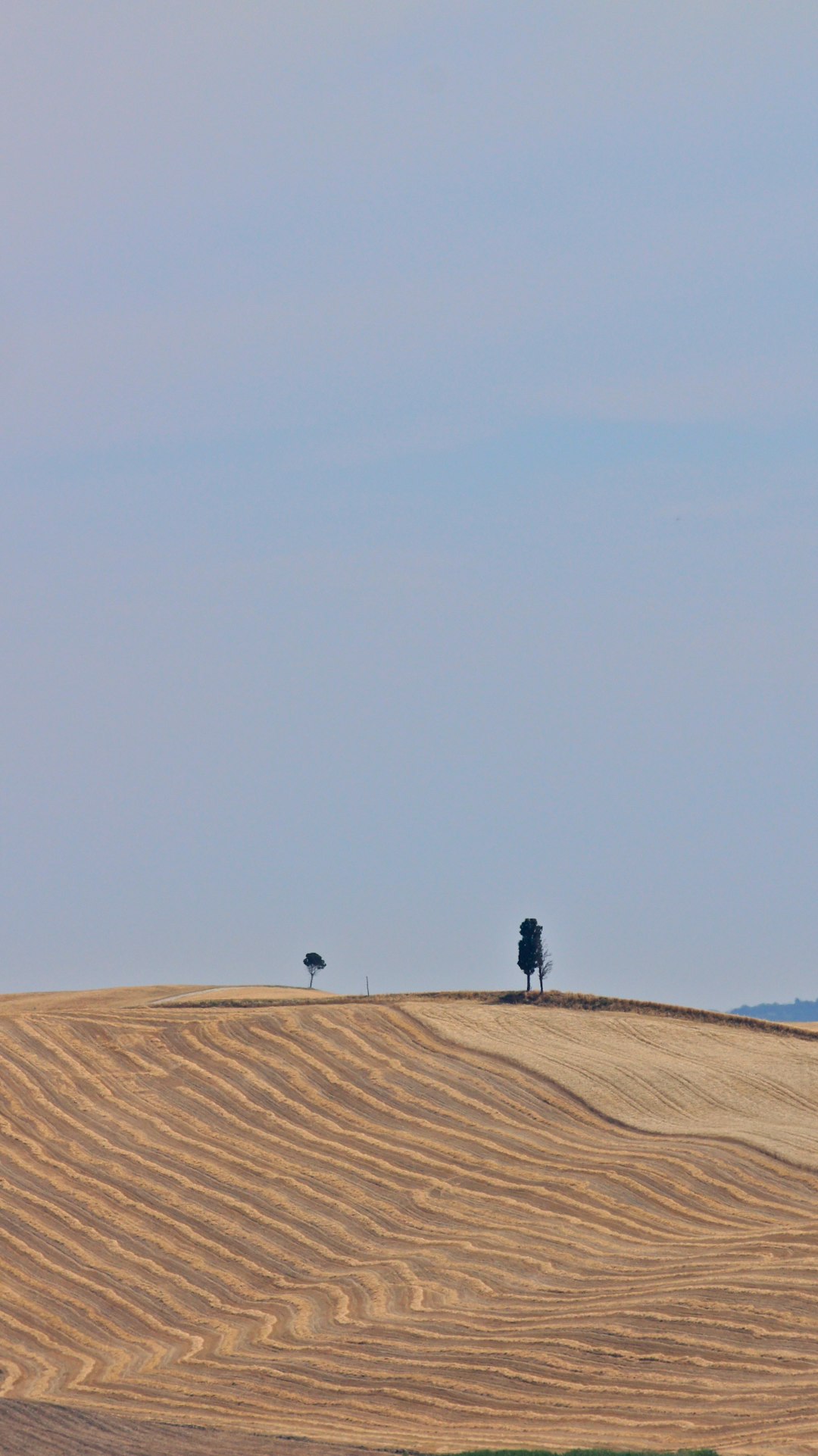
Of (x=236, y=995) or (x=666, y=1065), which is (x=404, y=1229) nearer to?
(x=666, y=1065)

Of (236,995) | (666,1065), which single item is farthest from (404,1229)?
(236,995)

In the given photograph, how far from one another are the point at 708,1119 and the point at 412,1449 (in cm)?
2856

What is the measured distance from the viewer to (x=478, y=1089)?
62188mm

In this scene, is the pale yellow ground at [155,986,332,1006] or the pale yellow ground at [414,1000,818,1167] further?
the pale yellow ground at [155,986,332,1006]

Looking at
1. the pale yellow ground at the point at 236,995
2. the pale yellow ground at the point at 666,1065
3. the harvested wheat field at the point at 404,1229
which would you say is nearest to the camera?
the harvested wheat field at the point at 404,1229

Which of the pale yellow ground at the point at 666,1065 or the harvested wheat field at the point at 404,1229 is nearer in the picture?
the harvested wheat field at the point at 404,1229

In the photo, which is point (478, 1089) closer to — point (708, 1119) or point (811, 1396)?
point (708, 1119)

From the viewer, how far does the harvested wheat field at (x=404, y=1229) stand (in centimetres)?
3809

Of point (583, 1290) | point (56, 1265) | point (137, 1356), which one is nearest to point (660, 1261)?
point (583, 1290)

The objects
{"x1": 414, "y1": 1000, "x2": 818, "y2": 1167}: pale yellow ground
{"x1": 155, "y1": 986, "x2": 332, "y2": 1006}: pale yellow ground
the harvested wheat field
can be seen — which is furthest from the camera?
{"x1": 155, "y1": 986, "x2": 332, "y2": 1006}: pale yellow ground

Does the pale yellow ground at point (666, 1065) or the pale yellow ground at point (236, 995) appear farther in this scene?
the pale yellow ground at point (236, 995)

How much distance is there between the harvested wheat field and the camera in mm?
38094

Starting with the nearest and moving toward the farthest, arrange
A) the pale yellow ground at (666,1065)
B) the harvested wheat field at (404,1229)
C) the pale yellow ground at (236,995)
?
the harvested wheat field at (404,1229) < the pale yellow ground at (666,1065) < the pale yellow ground at (236,995)

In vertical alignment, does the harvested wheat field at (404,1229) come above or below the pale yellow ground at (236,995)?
below
